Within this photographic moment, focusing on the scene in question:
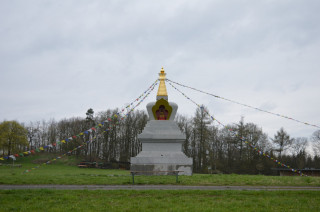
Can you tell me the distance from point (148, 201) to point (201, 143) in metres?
37.7

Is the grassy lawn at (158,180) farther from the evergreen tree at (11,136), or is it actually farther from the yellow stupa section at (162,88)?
the evergreen tree at (11,136)

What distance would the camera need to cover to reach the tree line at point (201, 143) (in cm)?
4581

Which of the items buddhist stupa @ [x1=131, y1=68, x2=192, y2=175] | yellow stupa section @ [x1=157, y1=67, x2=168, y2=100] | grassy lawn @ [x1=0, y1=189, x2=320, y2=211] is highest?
yellow stupa section @ [x1=157, y1=67, x2=168, y2=100]

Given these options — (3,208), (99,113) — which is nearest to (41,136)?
(99,113)

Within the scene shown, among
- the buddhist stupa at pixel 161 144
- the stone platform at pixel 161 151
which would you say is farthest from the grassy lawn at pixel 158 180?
the buddhist stupa at pixel 161 144

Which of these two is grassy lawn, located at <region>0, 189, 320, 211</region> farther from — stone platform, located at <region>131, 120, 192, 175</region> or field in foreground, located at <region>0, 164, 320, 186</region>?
stone platform, located at <region>131, 120, 192, 175</region>

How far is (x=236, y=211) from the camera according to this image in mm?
7254

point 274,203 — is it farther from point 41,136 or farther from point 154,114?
point 41,136

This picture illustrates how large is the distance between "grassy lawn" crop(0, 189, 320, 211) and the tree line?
3286cm

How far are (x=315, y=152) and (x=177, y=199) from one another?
53469mm

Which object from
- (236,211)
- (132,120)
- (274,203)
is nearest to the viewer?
(236,211)

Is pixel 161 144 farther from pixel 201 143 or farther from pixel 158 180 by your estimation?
pixel 201 143

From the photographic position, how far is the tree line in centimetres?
4581

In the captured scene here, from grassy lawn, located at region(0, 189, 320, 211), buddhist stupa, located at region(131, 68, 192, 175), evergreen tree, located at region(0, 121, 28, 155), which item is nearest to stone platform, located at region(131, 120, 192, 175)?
buddhist stupa, located at region(131, 68, 192, 175)
